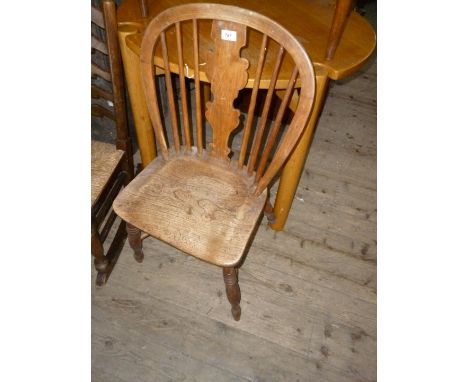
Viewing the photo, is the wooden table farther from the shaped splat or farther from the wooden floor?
the wooden floor

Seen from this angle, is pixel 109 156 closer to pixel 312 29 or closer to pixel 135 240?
pixel 135 240

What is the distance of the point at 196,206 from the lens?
1.07 m

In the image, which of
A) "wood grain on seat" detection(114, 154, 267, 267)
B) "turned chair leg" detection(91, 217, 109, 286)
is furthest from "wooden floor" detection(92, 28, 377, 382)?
"wood grain on seat" detection(114, 154, 267, 267)

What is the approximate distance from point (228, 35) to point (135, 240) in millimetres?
762

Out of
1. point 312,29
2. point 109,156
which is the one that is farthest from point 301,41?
point 109,156

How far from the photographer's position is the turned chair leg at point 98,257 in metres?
1.19

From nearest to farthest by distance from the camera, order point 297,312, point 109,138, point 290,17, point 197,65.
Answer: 1. point 197,65
2. point 290,17
3. point 297,312
4. point 109,138

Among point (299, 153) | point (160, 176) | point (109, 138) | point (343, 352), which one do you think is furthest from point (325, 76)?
point (109, 138)

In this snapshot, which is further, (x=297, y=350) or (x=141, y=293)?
(x=141, y=293)

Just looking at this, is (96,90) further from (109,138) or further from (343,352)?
(343,352)

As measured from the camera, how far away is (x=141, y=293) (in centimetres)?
136

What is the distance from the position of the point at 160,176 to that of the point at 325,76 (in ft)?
1.86

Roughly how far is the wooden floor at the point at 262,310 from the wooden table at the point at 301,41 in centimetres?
32

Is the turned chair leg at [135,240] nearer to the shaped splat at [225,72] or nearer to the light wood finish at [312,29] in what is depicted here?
the shaped splat at [225,72]
